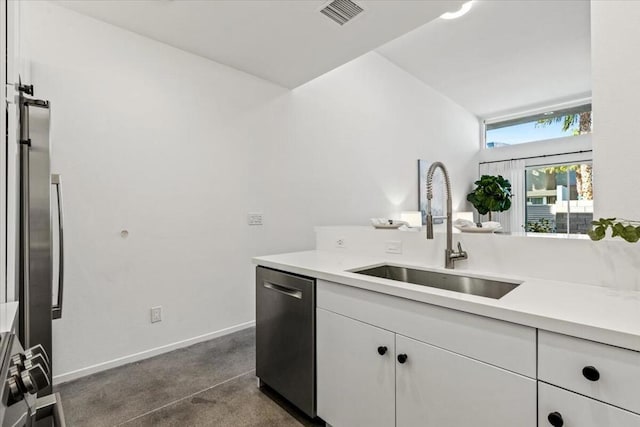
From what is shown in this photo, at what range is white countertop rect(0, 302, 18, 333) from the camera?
0.68m

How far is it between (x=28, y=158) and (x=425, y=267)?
6.34 ft

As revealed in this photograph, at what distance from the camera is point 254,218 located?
316cm

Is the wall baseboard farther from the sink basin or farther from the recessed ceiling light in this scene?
the recessed ceiling light

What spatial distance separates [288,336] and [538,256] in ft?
4.36

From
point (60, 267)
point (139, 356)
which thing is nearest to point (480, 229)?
point (60, 267)

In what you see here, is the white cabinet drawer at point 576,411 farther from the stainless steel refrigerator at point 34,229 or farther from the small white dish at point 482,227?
the stainless steel refrigerator at point 34,229

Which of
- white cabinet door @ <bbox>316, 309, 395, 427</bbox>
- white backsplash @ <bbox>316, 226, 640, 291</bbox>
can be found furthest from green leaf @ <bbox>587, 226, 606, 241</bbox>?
white cabinet door @ <bbox>316, 309, 395, 427</bbox>

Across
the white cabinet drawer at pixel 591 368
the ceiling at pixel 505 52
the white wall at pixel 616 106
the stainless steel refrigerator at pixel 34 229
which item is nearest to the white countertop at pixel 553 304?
the white cabinet drawer at pixel 591 368

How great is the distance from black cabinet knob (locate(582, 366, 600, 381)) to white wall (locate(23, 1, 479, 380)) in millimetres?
2654

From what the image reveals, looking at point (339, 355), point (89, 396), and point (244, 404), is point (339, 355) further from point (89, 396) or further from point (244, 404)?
point (89, 396)

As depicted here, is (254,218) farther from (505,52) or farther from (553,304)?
(505,52)

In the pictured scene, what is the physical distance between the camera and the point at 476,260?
5.35 ft

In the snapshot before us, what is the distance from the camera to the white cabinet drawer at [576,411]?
2.63 feet

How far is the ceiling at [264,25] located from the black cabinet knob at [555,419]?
2.30 m
